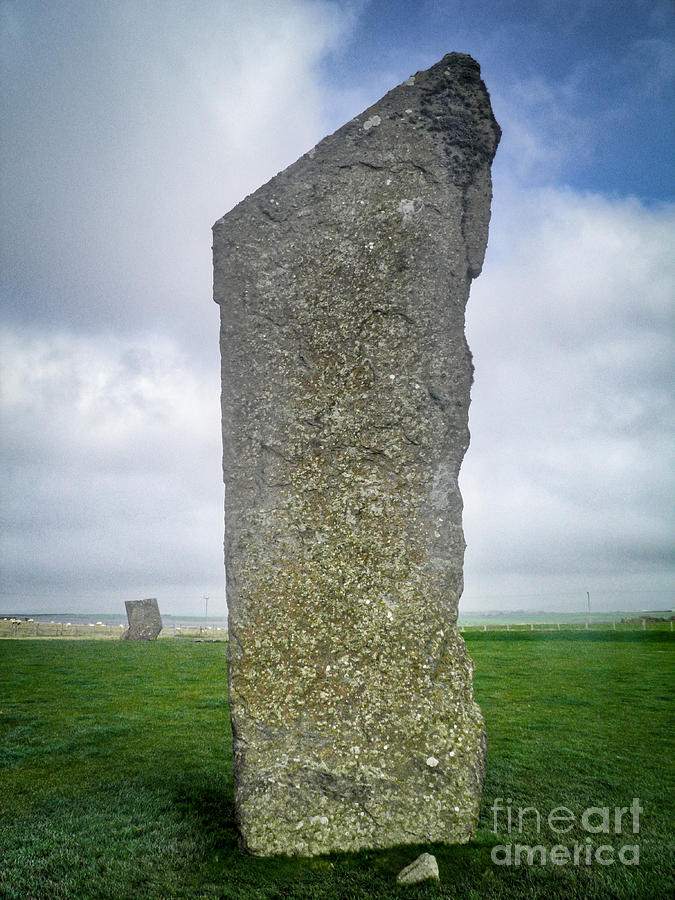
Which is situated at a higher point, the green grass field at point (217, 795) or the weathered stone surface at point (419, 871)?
the weathered stone surface at point (419, 871)

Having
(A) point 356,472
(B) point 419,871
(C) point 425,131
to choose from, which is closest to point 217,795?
(B) point 419,871

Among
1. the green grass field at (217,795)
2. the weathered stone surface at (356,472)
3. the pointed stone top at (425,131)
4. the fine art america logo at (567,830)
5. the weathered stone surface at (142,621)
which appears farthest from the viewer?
the weathered stone surface at (142,621)

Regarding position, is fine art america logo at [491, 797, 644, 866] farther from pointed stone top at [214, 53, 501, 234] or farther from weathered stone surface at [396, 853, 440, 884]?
pointed stone top at [214, 53, 501, 234]

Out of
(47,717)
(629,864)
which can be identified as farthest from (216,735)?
(629,864)

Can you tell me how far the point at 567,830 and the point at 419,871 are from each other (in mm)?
1395

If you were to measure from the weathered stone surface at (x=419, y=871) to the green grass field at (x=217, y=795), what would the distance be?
0.24ft

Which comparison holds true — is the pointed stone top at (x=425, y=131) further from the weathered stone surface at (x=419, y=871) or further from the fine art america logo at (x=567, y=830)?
the fine art america logo at (x=567, y=830)

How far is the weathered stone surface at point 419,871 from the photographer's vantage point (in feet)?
11.1

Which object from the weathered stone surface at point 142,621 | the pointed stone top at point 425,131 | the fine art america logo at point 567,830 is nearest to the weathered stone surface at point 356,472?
the pointed stone top at point 425,131

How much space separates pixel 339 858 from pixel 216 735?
12.2ft

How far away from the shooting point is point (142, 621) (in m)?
22.4

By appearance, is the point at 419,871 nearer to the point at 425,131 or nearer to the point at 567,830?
the point at 567,830

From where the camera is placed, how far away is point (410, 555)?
4.36m

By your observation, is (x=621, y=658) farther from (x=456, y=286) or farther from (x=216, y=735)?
(x=456, y=286)
